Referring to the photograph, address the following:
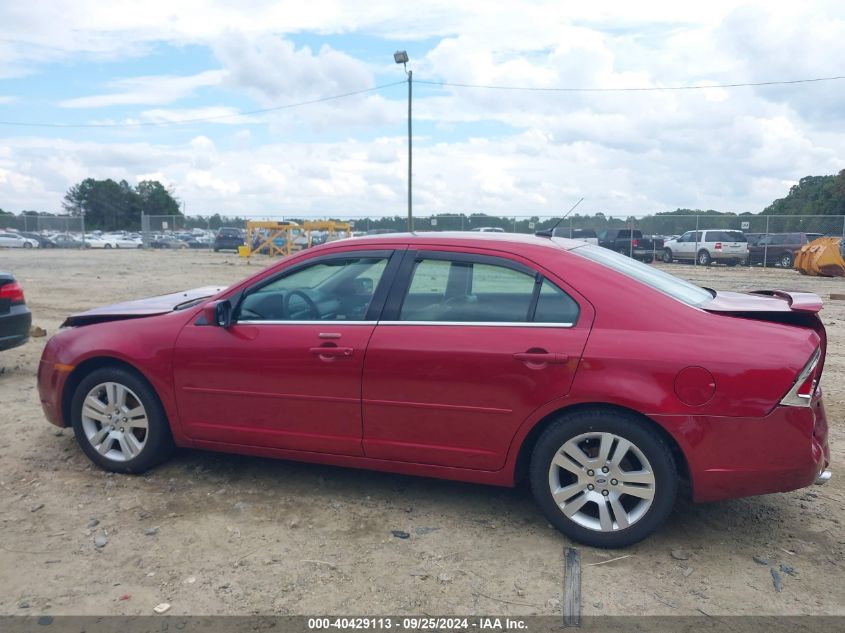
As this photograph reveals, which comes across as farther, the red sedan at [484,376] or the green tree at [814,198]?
the green tree at [814,198]

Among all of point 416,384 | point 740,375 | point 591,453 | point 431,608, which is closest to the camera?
point 431,608

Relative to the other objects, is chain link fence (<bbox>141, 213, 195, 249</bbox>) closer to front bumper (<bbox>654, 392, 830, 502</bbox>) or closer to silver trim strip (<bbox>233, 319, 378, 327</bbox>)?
silver trim strip (<bbox>233, 319, 378, 327</bbox>)

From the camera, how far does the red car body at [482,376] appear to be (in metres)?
3.46

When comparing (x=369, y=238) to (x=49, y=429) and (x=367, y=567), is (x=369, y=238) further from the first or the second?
(x=49, y=429)

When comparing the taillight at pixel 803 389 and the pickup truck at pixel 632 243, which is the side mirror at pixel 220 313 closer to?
the taillight at pixel 803 389

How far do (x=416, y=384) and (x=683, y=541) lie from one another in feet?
5.34

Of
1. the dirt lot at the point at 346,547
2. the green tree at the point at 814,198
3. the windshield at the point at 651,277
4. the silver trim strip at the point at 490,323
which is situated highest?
the green tree at the point at 814,198

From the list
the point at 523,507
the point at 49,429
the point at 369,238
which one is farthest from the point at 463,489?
the point at 49,429

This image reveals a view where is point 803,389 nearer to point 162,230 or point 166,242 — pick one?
point 166,242

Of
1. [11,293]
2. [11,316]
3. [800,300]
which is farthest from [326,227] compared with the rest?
[800,300]

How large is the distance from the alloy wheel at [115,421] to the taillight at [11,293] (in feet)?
9.93

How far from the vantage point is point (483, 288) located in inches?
159

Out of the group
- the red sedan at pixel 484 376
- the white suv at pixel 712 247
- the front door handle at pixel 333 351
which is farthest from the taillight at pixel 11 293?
the white suv at pixel 712 247

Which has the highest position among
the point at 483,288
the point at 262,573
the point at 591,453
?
the point at 483,288
